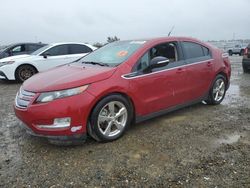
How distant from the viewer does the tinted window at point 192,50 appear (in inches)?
215

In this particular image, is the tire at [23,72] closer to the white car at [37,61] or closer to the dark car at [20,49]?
the white car at [37,61]

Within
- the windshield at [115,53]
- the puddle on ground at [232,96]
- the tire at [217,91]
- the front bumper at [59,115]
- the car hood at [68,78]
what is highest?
the windshield at [115,53]

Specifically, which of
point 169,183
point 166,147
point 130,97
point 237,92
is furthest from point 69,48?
point 169,183

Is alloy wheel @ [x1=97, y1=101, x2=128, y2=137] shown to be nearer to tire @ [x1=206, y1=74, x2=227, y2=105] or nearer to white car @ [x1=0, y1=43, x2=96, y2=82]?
tire @ [x1=206, y1=74, x2=227, y2=105]

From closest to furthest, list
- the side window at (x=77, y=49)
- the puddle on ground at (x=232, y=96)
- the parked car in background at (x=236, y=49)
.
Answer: the puddle on ground at (x=232, y=96)
the side window at (x=77, y=49)
the parked car in background at (x=236, y=49)

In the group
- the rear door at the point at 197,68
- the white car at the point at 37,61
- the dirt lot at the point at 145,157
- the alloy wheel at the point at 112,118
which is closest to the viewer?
the dirt lot at the point at 145,157

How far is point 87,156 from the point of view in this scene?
3.82 metres

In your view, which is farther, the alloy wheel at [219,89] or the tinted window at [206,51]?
the alloy wheel at [219,89]

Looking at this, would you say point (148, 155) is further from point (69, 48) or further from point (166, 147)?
point (69, 48)

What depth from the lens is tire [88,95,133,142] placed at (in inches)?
159

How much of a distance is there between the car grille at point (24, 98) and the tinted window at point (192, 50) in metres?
2.89

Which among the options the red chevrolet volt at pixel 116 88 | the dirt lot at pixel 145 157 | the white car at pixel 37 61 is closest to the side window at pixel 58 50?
the white car at pixel 37 61

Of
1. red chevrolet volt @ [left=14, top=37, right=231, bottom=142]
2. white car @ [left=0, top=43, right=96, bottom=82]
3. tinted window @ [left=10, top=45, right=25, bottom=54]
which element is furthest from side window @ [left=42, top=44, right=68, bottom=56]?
red chevrolet volt @ [left=14, top=37, right=231, bottom=142]

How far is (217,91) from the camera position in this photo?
20.4 feet
